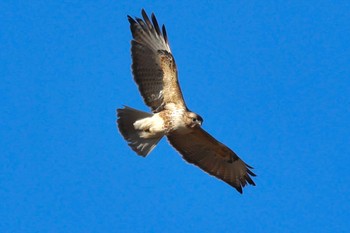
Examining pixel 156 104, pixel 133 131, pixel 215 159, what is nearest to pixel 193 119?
pixel 156 104

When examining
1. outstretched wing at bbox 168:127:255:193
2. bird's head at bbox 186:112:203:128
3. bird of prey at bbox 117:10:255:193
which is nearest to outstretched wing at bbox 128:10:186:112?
bird of prey at bbox 117:10:255:193

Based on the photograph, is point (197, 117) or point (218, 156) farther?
point (218, 156)

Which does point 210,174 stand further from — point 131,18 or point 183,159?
point 131,18

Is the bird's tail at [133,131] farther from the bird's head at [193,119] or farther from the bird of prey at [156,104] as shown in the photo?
the bird's head at [193,119]

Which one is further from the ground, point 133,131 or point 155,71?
point 155,71

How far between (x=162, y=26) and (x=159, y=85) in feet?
3.20

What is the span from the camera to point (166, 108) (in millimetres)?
12742

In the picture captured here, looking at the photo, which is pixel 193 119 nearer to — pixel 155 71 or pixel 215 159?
pixel 155 71

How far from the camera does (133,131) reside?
41.8 feet

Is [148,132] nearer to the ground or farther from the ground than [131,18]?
nearer to the ground

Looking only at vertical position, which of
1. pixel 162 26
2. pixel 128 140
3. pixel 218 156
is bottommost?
pixel 128 140

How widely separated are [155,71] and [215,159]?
1.86 meters

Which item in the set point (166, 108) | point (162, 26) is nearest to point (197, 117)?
point (166, 108)

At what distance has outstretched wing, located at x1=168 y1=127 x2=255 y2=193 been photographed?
13266 millimetres
